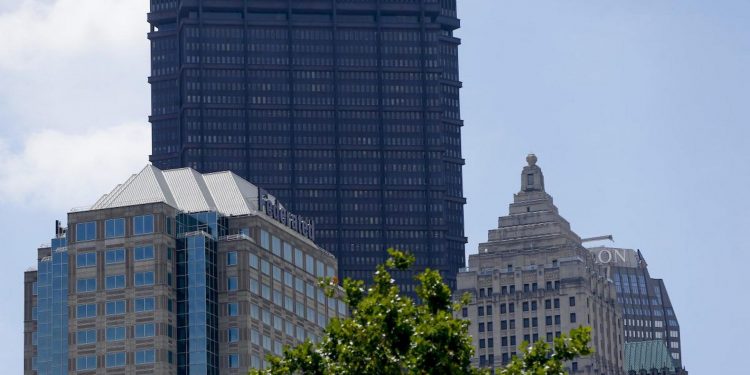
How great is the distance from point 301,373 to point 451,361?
787cm

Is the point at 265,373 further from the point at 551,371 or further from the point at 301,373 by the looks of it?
the point at 551,371

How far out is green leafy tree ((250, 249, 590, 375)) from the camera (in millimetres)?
77000

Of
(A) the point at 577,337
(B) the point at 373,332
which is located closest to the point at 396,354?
(B) the point at 373,332

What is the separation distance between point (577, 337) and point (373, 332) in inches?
298

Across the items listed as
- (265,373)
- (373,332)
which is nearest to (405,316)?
(373,332)

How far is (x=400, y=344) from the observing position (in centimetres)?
7819

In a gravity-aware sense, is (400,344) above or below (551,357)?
above

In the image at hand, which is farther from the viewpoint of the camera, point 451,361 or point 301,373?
point 301,373

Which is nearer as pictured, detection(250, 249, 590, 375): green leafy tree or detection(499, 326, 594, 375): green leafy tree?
detection(250, 249, 590, 375): green leafy tree

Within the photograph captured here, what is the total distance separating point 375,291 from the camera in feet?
261

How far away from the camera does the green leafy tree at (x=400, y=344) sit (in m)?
77.0

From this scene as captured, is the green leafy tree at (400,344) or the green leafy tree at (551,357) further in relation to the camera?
the green leafy tree at (551,357)

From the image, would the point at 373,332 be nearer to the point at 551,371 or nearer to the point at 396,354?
the point at 396,354

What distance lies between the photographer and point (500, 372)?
77312 mm
